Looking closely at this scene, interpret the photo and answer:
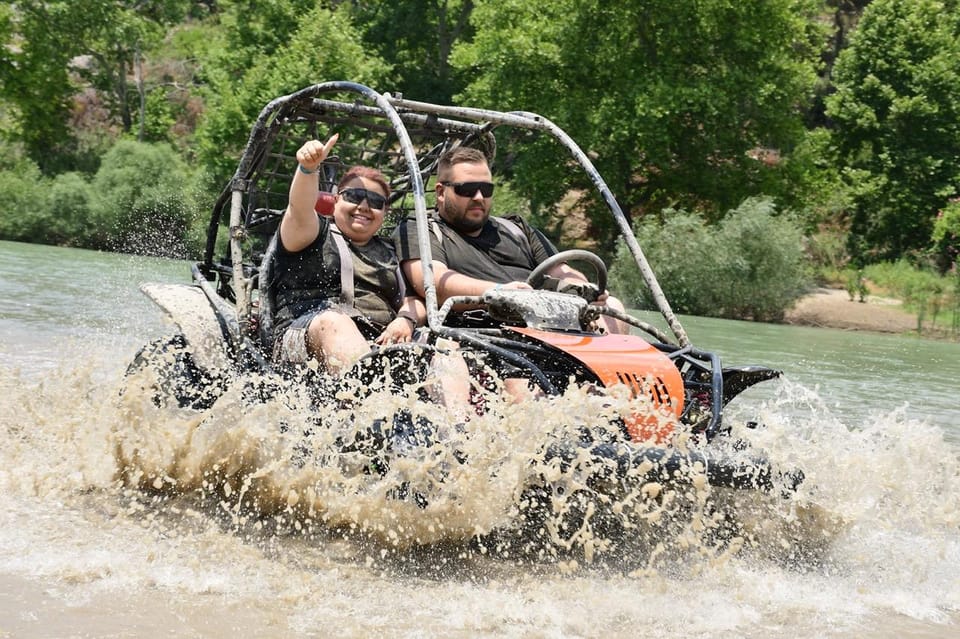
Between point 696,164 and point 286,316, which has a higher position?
point 696,164

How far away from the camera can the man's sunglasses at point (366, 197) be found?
5789 mm

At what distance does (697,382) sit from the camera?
5488 mm

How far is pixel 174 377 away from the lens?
20.2 feet

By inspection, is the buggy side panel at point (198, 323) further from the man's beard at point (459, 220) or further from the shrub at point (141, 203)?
the shrub at point (141, 203)

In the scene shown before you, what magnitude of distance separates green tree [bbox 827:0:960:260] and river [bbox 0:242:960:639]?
104 ft

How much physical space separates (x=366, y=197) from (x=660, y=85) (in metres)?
28.6

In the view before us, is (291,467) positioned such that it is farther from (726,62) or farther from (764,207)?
(726,62)

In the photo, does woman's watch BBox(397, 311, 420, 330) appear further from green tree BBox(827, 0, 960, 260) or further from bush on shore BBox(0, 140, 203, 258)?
green tree BBox(827, 0, 960, 260)

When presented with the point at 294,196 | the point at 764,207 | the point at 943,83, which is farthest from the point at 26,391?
the point at 943,83

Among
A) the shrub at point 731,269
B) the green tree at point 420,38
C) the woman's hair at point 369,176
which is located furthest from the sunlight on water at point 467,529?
the green tree at point 420,38

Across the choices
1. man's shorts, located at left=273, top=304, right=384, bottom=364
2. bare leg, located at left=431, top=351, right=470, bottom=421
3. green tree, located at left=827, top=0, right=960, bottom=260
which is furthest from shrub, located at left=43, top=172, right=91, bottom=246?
bare leg, located at left=431, top=351, right=470, bottom=421

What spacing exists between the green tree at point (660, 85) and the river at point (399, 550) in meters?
28.5

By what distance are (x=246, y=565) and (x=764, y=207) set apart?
24802 mm

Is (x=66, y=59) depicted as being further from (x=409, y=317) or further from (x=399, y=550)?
(x=399, y=550)
